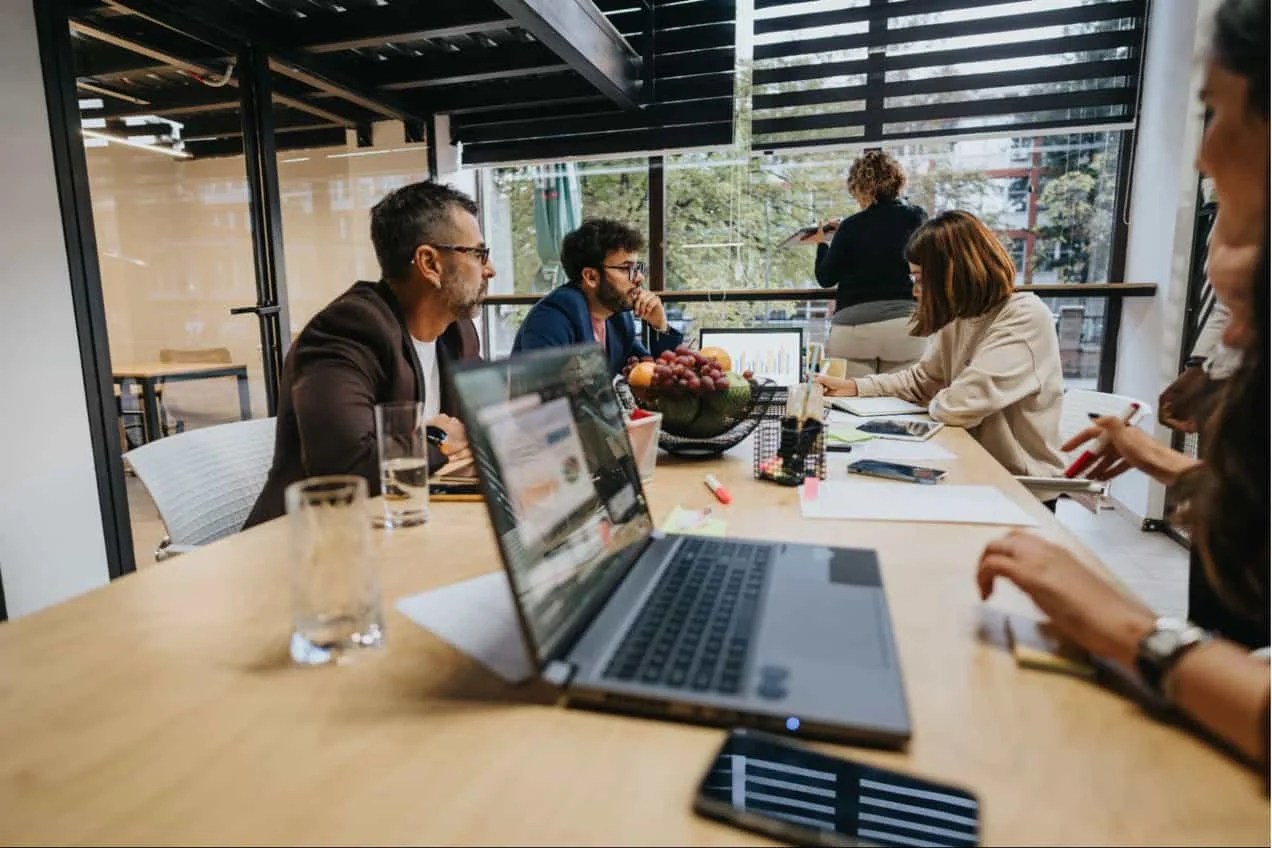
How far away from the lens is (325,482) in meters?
0.67

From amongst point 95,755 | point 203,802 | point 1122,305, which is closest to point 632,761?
point 203,802

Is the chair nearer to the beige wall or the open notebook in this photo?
the beige wall

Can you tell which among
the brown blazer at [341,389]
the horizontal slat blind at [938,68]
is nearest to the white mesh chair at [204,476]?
the brown blazer at [341,389]

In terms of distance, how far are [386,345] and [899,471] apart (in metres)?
1.04

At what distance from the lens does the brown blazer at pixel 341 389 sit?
52.0 inches

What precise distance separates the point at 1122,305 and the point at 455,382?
13.3ft

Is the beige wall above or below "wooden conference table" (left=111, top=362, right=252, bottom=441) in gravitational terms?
above

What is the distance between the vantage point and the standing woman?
304cm

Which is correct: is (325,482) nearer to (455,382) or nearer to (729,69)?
(455,382)

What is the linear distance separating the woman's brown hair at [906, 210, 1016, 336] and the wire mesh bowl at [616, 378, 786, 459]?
925 millimetres

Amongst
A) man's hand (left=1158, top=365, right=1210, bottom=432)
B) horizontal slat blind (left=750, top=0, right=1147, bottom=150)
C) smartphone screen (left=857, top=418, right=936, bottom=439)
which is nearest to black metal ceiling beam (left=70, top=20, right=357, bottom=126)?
horizontal slat blind (left=750, top=0, right=1147, bottom=150)

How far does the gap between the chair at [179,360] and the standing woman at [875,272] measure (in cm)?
271

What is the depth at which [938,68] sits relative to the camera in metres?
3.67

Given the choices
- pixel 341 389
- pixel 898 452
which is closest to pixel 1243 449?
pixel 898 452
